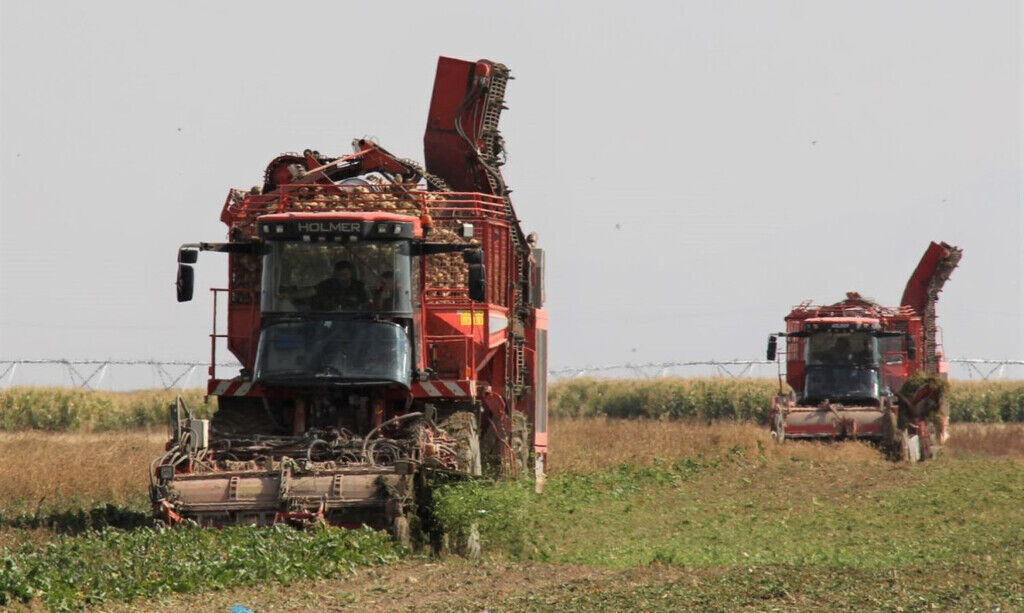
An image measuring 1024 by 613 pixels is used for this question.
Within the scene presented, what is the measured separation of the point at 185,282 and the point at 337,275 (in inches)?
61.9

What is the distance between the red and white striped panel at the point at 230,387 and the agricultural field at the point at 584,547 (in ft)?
5.18

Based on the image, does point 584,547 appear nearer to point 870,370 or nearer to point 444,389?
point 444,389

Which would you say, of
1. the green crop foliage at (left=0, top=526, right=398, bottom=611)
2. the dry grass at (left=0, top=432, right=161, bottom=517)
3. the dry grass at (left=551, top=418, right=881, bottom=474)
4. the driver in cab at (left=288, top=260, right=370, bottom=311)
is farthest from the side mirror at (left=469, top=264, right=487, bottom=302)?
the dry grass at (left=551, top=418, right=881, bottom=474)

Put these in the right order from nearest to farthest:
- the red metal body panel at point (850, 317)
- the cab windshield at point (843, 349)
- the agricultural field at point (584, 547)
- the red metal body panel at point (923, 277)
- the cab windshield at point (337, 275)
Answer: the agricultural field at point (584, 547) < the cab windshield at point (337, 275) < the cab windshield at point (843, 349) < the red metal body panel at point (850, 317) < the red metal body panel at point (923, 277)

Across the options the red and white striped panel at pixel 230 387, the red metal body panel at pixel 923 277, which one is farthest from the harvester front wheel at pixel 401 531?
the red metal body panel at pixel 923 277

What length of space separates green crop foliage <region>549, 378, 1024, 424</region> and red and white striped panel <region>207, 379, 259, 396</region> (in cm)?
3326

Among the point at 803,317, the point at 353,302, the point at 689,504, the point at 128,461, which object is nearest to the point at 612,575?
the point at 353,302

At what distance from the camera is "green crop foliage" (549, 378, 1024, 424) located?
5131cm

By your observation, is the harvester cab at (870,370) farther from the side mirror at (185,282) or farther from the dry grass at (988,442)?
the side mirror at (185,282)

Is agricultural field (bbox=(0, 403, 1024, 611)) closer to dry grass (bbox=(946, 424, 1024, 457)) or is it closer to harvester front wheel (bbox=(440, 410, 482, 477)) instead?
harvester front wheel (bbox=(440, 410, 482, 477))

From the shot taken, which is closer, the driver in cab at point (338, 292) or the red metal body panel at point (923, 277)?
the driver in cab at point (338, 292)

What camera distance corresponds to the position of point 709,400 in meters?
52.4

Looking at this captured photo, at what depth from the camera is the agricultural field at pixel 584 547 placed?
1166cm

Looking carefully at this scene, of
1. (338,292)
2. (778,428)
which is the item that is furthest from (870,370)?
(338,292)
